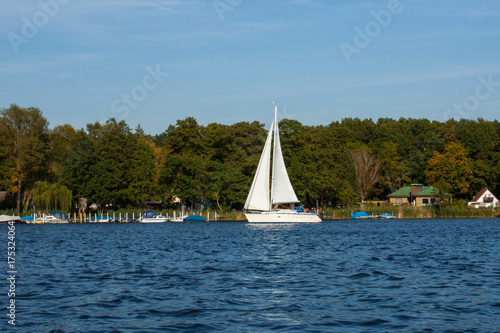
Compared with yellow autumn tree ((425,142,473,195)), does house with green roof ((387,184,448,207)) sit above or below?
below

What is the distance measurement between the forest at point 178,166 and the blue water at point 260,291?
5136cm

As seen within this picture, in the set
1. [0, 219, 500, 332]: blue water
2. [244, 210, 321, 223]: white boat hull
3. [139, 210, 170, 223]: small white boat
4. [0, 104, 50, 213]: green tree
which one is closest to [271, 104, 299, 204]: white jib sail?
[244, 210, 321, 223]: white boat hull

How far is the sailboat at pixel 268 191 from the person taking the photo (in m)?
64.4

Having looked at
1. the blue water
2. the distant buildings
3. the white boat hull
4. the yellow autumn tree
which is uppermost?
the yellow autumn tree

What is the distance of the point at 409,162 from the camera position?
11469 cm

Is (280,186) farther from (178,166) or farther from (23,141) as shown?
(23,141)

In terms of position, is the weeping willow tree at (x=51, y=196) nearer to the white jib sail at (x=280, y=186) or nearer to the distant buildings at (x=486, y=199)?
the white jib sail at (x=280, y=186)

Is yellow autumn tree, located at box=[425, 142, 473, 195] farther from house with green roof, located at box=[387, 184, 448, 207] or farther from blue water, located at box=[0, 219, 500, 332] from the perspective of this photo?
blue water, located at box=[0, 219, 500, 332]

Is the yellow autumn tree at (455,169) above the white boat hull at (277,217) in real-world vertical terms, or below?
above

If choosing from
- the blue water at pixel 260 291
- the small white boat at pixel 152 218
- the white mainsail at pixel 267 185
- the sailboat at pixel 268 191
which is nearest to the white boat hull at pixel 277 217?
the sailboat at pixel 268 191

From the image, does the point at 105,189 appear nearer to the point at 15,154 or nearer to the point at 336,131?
the point at 15,154

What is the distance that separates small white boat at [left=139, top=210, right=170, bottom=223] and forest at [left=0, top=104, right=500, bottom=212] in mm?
3700

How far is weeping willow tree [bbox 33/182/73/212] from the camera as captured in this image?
80250mm

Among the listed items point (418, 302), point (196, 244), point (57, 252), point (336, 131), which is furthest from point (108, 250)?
point (336, 131)
